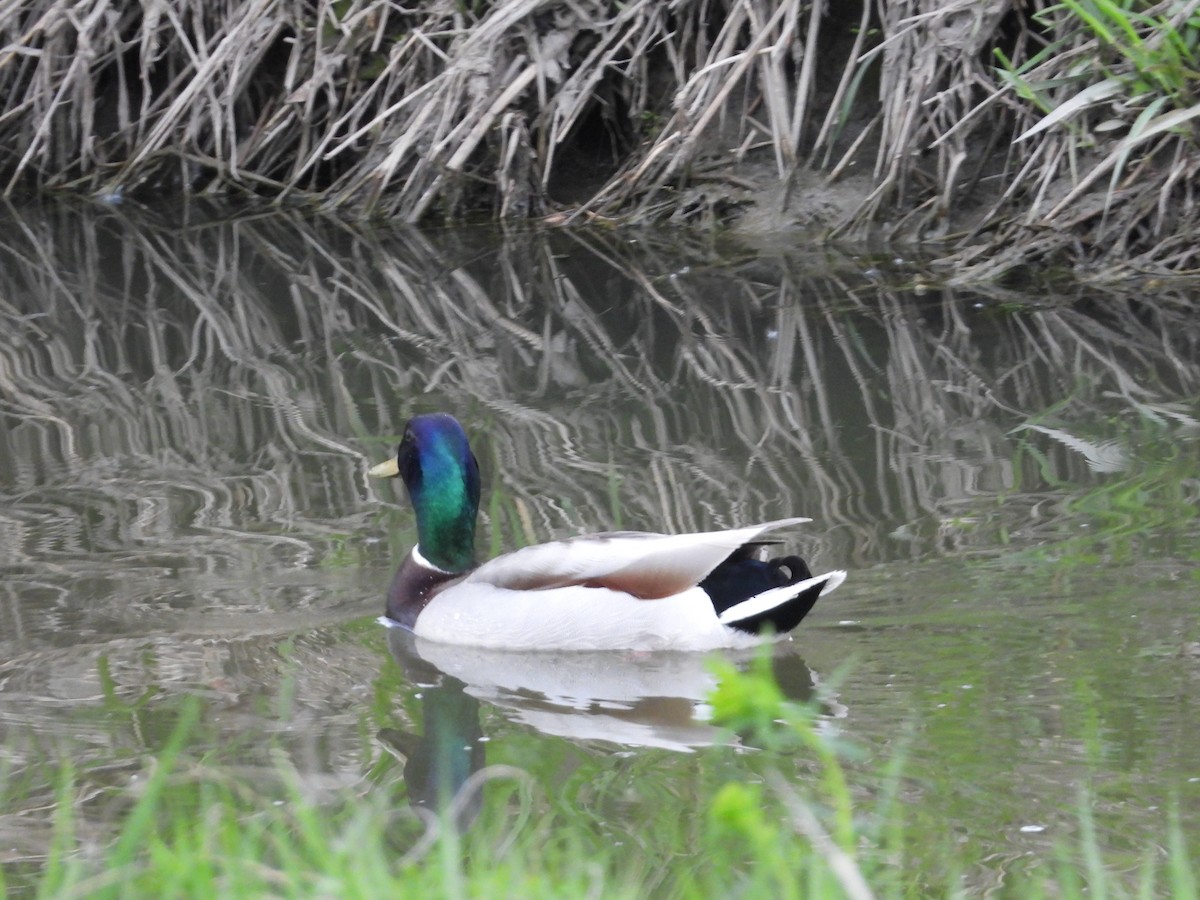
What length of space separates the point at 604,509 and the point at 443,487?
646 millimetres

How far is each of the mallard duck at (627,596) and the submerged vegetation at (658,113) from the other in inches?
137

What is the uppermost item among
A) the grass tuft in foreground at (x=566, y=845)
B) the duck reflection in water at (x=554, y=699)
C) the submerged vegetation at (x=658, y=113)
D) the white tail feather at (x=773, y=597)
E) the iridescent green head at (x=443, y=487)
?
the submerged vegetation at (x=658, y=113)

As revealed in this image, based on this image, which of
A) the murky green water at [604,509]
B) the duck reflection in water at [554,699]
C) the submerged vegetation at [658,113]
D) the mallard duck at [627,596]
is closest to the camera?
the murky green water at [604,509]

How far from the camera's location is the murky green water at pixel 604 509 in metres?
3.54

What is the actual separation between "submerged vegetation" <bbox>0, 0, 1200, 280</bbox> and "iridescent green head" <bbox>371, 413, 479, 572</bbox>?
11.1ft

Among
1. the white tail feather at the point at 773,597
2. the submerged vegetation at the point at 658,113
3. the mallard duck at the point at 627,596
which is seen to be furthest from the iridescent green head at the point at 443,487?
the submerged vegetation at the point at 658,113

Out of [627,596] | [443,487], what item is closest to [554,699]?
[627,596]

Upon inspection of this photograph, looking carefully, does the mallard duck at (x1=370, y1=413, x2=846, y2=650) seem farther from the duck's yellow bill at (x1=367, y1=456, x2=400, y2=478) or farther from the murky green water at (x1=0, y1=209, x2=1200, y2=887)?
the duck's yellow bill at (x1=367, y1=456, x2=400, y2=478)

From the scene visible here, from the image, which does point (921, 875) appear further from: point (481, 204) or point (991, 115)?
point (481, 204)

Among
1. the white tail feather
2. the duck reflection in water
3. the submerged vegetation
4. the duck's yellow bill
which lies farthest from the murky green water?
the submerged vegetation

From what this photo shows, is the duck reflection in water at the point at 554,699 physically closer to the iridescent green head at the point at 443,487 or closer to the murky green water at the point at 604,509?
the murky green water at the point at 604,509

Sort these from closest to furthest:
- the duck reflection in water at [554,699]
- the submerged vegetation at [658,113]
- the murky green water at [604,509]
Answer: the murky green water at [604,509] < the duck reflection in water at [554,699] < the submerged vegetation at [658,113]

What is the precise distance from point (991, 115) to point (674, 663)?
4.72 meters

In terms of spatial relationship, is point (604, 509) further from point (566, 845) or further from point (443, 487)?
point (566, 845)
